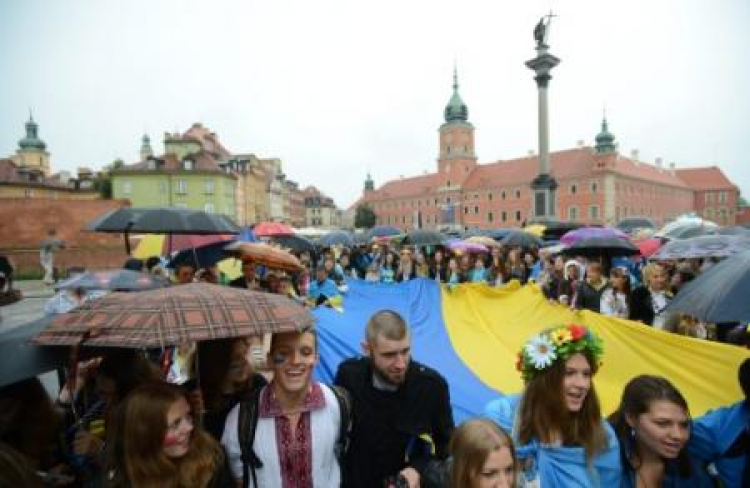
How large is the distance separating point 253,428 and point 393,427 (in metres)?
0.75

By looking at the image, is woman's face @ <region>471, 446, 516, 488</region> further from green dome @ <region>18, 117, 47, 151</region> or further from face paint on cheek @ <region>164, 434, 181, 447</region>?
green dome @ <region>18, 117, 47, 151</region>

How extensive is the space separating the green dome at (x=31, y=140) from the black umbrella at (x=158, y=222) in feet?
377

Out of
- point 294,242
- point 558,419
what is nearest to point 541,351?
point 558,419

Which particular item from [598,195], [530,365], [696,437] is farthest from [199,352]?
[598,195]

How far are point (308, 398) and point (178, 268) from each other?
5938 mm

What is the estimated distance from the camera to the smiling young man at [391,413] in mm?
2545

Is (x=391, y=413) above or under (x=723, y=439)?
above

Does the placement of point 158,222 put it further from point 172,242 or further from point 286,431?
point 286,431

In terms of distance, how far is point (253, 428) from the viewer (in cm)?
239

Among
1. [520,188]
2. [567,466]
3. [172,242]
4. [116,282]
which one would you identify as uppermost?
[520,188]

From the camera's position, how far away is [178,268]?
7.67 m

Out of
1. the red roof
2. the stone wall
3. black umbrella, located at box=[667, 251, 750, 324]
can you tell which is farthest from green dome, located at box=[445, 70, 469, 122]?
black umbrella, located at box=[667, 251, 750, 324]

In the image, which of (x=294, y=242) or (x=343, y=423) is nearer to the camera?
(x=343, y=423)

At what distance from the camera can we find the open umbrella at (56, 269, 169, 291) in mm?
4492
